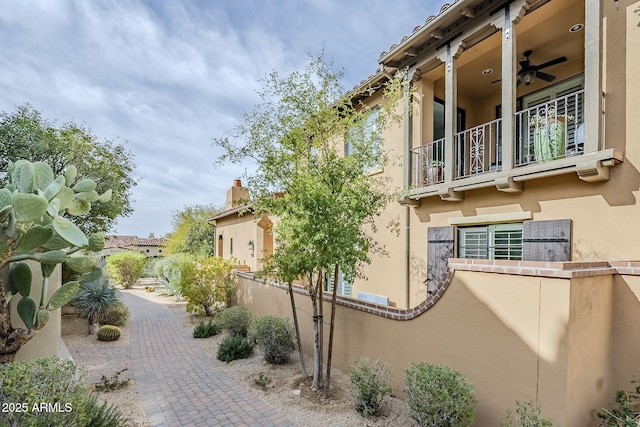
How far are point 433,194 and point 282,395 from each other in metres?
5.84

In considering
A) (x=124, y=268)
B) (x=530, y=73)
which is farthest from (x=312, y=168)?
(x=124, y=268)

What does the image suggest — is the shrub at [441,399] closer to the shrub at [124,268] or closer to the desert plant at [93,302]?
the desert plant at [93,302]

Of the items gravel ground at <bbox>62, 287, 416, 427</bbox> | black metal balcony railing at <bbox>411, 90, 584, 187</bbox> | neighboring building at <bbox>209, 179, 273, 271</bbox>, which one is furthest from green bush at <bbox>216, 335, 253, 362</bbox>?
black metal balcony railing at <bbox>411, 90, 584, 187</bbox>

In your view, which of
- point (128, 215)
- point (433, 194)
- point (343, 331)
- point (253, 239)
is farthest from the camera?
point (253, 239)

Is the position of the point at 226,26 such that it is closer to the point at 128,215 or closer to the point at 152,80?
the point at 152,80

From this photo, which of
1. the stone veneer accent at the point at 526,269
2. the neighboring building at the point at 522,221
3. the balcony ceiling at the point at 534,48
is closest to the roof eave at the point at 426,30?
the neighboring building at the point at 522,221

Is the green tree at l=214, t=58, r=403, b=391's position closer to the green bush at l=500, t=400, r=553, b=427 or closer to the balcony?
the balcony

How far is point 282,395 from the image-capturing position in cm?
616

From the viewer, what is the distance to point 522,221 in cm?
655

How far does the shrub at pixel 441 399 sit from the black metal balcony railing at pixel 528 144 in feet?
15.2

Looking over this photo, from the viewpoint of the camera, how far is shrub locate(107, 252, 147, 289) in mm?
24656

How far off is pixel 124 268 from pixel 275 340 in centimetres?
2251

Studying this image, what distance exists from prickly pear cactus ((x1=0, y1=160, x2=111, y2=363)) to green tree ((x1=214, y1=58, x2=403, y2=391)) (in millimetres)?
2897

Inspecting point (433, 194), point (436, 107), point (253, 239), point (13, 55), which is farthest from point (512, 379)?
point (253, 239)
